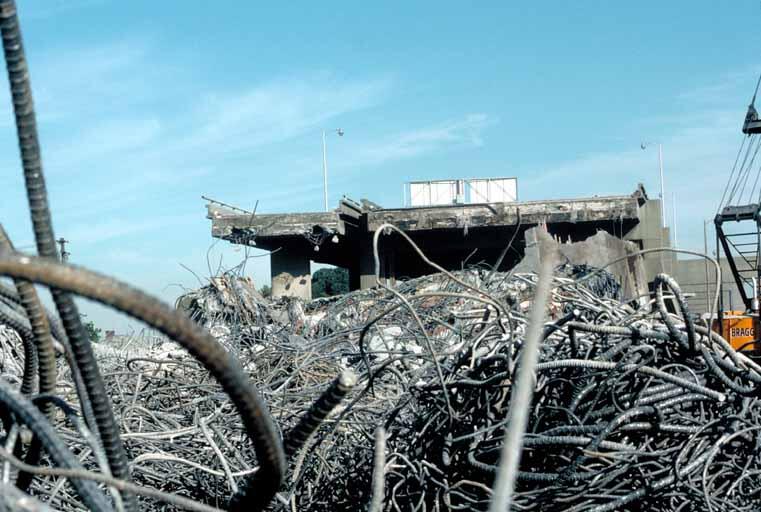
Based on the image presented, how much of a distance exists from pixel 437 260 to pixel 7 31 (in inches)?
858

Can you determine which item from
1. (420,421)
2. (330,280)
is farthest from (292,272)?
(330,280)

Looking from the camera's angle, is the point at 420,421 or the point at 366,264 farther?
the point at 366,264

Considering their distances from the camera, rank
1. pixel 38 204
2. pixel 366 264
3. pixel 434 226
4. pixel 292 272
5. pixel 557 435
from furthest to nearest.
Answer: pixel 292 272 < pixel 366 264 < pixel 434 226 < pixel 557 435 < pixel 38 204

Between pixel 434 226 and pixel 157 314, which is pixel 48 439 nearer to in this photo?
pixel 157 314

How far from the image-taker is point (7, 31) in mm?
961

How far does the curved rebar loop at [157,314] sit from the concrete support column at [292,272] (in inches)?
788

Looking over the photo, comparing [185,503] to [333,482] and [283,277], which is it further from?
[283,277]

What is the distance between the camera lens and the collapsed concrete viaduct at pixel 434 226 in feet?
63.3

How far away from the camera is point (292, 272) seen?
21391 millimetres

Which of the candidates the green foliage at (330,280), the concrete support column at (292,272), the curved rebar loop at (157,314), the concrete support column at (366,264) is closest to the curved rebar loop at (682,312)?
the curved rebar loop at (157,314)

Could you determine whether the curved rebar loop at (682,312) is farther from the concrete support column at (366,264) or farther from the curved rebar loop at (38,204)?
the concrete support column at (366,264)

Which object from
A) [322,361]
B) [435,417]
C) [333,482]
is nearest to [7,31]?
[435,417]

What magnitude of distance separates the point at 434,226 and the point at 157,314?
18.9 meters

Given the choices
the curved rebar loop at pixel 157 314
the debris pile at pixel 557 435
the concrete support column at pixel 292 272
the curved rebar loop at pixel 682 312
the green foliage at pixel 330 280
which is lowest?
the green foliage at pixel 330 280
